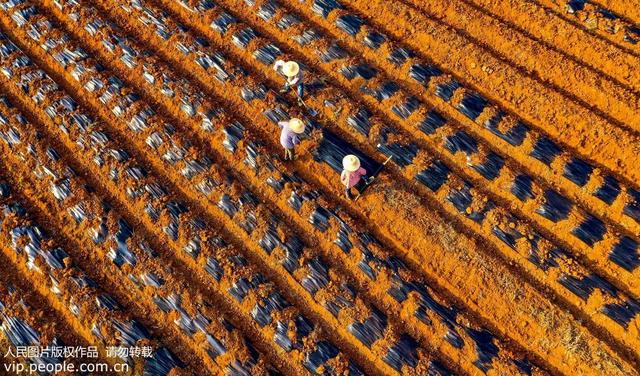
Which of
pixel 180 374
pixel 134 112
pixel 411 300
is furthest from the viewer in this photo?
pixel 134 112

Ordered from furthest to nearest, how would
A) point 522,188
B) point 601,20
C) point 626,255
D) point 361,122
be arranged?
point 601,20 → point 361,122 → point 522,188 → point 626,255

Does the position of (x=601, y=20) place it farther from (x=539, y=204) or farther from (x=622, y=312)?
(x=622, y=312)

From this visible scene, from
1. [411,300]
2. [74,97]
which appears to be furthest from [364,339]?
[74,97]

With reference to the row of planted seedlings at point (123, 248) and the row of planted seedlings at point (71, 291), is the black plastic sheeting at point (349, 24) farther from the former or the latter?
the row of planted seedlings at point (71, 291)

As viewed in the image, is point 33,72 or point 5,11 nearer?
point 33,72

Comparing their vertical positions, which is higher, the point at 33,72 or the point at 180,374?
the point at 33,72

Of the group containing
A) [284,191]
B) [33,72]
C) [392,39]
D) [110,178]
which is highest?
[392,39]

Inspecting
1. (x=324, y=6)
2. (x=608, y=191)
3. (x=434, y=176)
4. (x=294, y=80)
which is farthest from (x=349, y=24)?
(x=608, y=191)

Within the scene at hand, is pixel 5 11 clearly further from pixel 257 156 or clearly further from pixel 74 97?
pixel 257 156
